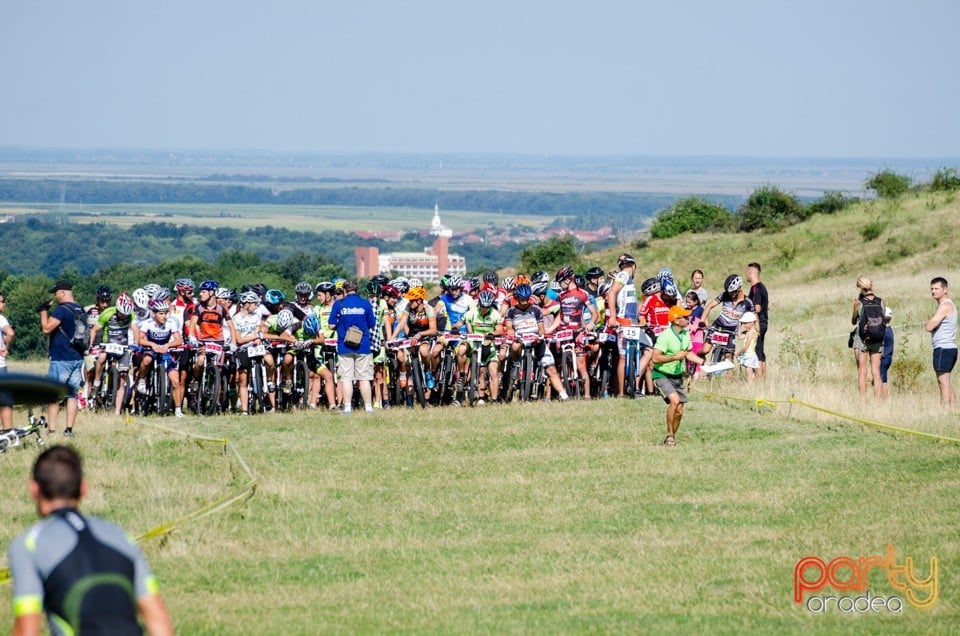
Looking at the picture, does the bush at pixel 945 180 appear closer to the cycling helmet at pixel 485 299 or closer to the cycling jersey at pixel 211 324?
the cycling helmet at pixel 485 299

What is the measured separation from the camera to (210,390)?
65.4 ft

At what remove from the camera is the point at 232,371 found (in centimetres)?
1997

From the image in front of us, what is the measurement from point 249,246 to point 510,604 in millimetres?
185440

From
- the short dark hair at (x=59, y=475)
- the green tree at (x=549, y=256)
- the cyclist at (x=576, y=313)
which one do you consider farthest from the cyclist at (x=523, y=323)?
the green tree at (x=549, y=256)

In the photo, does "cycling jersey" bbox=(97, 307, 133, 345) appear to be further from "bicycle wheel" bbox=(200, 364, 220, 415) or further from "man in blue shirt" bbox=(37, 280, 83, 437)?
"man in blue shirt" bbox=(37, 280, 83, 437)

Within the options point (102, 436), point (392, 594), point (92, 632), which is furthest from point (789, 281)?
point (92, 632)

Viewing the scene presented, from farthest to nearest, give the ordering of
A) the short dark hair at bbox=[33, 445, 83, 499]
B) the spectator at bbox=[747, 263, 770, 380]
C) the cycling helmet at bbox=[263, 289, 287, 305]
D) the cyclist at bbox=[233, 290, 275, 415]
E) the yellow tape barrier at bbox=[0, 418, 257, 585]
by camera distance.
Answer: the spectator at bbox=[747, 263, 770, 380]
the cycling helmet at bbox=[263, 289, 287, 305]
the cyclist at bbox=[233, 290, 275, 415]
the yellow tape barrier at bbox=[0, 418, 257, 585]
the short dark hair at bbox=[33, 445, 83, 499]

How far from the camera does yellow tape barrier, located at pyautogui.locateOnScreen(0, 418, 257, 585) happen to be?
11.3m

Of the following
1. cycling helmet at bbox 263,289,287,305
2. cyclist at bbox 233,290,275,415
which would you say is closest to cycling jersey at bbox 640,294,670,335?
cycling helmet at bbox 263,289,287,305

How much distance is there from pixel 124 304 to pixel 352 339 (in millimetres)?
3290

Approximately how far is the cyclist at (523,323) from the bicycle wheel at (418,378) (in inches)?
51.8

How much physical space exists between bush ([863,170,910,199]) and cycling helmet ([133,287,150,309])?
4784cm

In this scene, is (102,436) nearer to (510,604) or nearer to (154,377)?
(154,377)

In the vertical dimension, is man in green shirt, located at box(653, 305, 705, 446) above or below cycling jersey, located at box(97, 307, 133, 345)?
above
